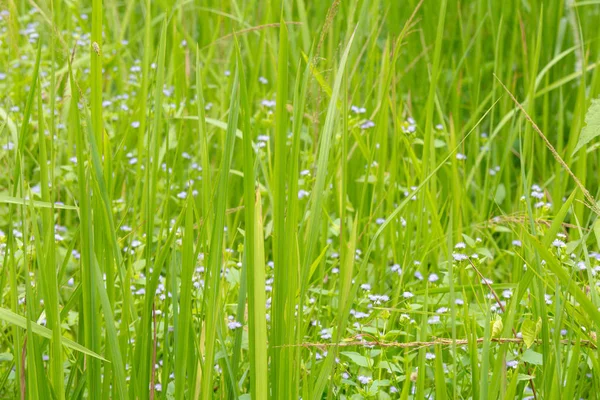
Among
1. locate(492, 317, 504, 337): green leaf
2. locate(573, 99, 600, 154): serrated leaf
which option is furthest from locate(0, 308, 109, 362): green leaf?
locate(573, 99, 600, 154): serrated leaf

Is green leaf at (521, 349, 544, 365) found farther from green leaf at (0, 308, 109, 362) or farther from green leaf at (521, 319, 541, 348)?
green leaf at (0, 308, 109, 362)

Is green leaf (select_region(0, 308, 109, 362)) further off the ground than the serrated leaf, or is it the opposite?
the serrated leaf

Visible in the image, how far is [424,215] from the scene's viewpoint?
2256 millimetres

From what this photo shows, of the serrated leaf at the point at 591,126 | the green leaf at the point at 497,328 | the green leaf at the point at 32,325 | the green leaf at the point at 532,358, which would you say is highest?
the serrated leaf at the point at 591,126

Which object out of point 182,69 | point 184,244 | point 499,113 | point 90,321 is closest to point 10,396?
point 90,321

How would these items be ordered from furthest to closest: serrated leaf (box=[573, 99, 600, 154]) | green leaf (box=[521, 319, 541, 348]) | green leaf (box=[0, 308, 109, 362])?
serrated leaf (box=[573, 99, 600, 154]) < green leaf (box=[521, 319, 541, 348]) < green leaf (box=[0, 308, 109, 362])

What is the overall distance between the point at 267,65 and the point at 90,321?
6.80 ft

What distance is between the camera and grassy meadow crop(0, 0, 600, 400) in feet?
4.24

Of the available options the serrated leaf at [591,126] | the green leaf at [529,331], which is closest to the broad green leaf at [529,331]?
the green leaf at [529,331]

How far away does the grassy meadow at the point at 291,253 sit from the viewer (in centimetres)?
129

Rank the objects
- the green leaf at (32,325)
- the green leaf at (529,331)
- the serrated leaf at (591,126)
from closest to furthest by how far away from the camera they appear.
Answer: the green leaf at (32,325)
the green leaf at (529,331)
the serrated leaf at (591,126)

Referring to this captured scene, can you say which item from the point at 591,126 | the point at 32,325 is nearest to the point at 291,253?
the point at 32,325

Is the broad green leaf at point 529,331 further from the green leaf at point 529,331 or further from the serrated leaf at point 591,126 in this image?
the serrated leaf at point 591,126

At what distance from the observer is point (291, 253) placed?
1.27 meters
